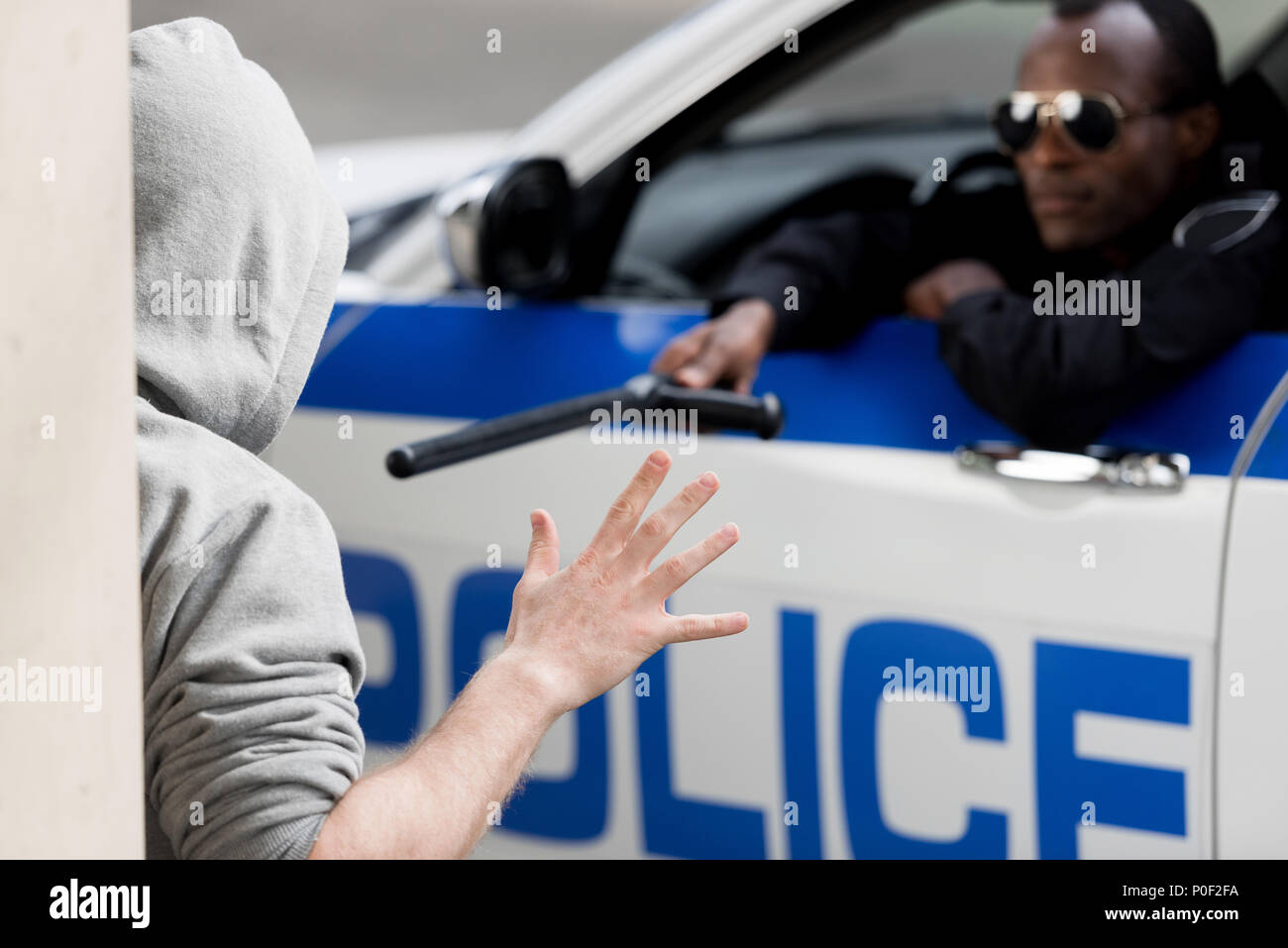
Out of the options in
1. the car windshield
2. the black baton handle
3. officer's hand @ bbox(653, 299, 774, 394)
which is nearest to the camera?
the black baton handle

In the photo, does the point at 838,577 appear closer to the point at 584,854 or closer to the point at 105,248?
the point at 584,854

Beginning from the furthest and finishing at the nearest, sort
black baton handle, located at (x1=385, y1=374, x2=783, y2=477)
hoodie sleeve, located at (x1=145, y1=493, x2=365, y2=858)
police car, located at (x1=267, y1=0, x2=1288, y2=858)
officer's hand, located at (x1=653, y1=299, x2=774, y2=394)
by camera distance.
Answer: officer's hand, located at (x1=653, y1=299, x2=774, y2=394) < police car, located at (x1=267, y1=0, x2=1288, y2=858) < black baton handle, located at (x1=385, y1=374, x2=783, y2=477) < hoodie sleeve, located at (x1=145, y1=493, x2=365, y2=858)

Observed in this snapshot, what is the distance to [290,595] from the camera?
0.93 meters

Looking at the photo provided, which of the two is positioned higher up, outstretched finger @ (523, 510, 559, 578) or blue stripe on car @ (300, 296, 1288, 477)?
blue stripe on car @ (300, 296, 1288, 477)

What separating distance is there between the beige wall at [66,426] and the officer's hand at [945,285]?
3.94 ft

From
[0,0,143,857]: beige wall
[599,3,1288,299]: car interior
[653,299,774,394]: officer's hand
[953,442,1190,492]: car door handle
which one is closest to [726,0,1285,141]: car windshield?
[599,3,1288,299]: car interior

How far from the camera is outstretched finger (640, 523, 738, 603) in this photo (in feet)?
3.17

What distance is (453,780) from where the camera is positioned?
0.93m

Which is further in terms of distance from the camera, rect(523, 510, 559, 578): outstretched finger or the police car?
the police car

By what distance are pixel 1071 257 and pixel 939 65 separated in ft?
11.1

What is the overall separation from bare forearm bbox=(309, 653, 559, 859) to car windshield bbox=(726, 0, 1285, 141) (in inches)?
50.9

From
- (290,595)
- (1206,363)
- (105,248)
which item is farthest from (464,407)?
(105,248)
